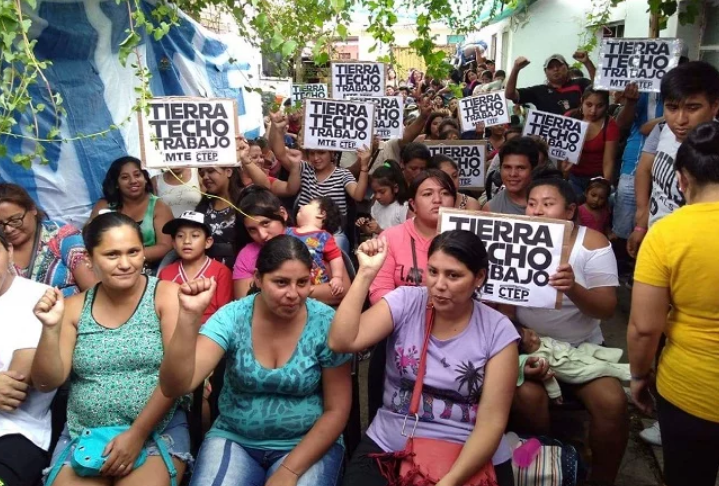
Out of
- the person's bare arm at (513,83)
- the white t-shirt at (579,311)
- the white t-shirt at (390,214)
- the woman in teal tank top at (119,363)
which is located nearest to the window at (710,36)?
the person's bare arm at (513,83)

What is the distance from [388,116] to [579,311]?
4.00 m

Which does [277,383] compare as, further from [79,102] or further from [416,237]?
[79,102]

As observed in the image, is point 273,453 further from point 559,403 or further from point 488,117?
point 488,117

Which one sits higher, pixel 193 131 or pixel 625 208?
pixel 193 131

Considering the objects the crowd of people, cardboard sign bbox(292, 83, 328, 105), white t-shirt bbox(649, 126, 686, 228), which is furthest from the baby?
cardboard sign bbox(292, 83, 328, 105)

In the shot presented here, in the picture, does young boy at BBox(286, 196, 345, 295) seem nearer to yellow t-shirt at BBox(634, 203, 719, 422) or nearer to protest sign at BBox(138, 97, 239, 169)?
protest sign at BBox(138, 97, 239, 169)

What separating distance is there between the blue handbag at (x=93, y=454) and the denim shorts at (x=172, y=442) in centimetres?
2

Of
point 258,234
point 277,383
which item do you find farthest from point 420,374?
point 258,234

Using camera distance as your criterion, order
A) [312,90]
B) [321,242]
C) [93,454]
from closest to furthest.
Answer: [93,454] → [321,242] → [312,90]

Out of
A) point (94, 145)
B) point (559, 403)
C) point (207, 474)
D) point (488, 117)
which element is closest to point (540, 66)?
point (488, 117)

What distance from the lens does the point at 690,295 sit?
2.20 m

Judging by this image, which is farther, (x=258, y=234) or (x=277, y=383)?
(x=258, y=234)

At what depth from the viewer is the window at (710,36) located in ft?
22.8

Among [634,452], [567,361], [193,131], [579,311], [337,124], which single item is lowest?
[634,452]
